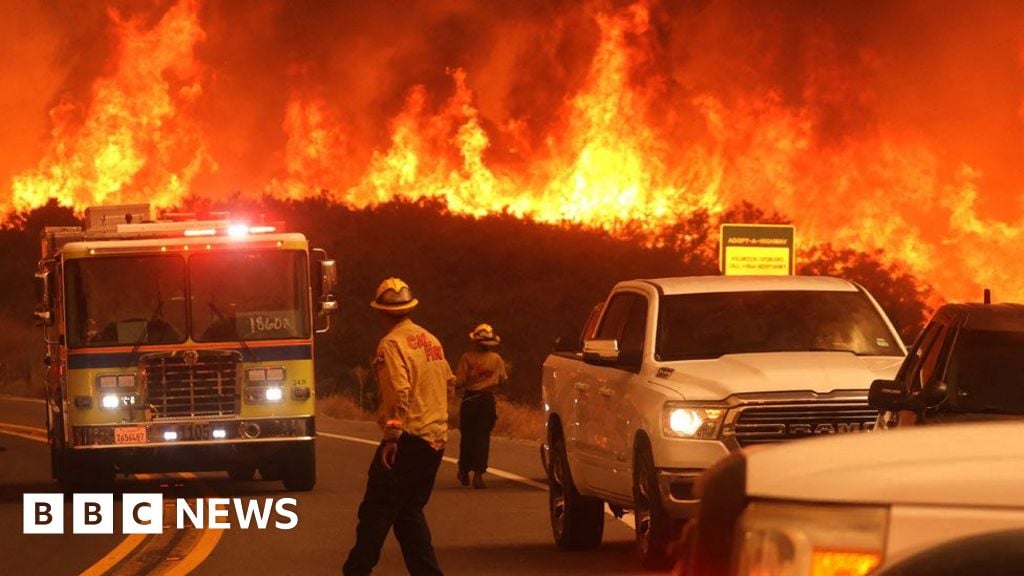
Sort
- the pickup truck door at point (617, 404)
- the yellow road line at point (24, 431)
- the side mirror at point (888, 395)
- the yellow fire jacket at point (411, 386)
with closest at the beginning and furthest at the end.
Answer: the side mirror at point (888, 395) < the yellow fire jacket at point (411, 386) < the pickup truck door at point (617, 404) < the yellow road line at point (24, 431)

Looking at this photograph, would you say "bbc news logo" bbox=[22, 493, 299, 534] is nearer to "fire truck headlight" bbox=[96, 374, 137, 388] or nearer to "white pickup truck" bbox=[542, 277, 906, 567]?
"fire truck headlight" bbox=[96, 374, 137, 388]

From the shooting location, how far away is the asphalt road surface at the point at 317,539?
13.5 metres

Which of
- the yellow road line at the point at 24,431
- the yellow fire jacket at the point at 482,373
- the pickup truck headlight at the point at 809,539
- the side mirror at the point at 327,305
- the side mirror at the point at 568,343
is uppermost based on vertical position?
the pickup truck headlight at the point at 809,539

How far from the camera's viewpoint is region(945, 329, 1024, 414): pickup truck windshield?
9180 mm

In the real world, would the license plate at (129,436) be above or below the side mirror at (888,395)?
below

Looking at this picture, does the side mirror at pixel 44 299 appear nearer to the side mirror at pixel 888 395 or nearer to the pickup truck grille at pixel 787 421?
the pickup truck grille at pixel 787 421

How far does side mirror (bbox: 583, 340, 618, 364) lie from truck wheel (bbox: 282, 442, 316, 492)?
709 centimetres

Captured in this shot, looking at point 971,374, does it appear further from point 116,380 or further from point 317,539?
point 116,380

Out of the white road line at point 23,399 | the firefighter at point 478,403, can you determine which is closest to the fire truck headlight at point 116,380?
the firefighter at point 478,403

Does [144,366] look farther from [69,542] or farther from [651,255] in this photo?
[651,255]

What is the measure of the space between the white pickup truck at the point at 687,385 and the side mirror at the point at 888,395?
102 inches

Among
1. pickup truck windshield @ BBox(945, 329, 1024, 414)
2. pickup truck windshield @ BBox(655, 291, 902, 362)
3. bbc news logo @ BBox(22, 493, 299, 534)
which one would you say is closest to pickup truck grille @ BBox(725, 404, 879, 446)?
pickup truck windshield @ BBox(655, 291, 902, 362)

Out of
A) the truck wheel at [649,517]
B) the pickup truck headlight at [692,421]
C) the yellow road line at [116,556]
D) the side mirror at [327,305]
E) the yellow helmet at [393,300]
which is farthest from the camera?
the side mirror at [327,305]

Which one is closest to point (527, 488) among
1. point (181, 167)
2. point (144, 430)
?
point (144, 430)
